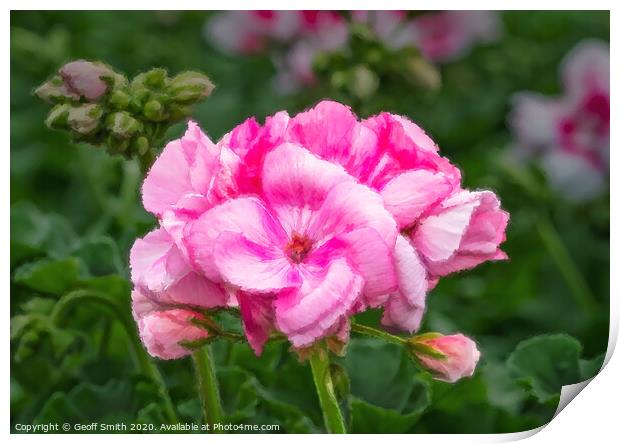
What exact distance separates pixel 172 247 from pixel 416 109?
62 centimetres

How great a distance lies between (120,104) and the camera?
3.81 ft

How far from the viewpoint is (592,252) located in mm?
1645

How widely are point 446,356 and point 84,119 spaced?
389 mm

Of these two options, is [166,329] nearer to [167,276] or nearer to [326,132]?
[167,276]

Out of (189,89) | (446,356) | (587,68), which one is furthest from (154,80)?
(587,68)

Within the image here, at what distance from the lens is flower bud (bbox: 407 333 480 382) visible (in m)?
1.10

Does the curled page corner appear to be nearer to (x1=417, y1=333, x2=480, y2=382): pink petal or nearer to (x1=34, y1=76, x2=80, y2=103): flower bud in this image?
(x1=417, y1=333, x2=480, y2=382): pink petal

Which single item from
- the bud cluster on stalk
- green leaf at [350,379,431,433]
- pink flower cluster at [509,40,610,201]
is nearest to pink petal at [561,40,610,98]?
pink flower cluster at [509,40,610,201]

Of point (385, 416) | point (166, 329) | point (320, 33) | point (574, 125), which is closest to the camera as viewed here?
point (166, 329)

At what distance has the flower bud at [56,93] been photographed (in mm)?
1181

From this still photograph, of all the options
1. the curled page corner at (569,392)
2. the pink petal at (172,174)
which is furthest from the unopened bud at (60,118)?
the curled page corner at (569,392)

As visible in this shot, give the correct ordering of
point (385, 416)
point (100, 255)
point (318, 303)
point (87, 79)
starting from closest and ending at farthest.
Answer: point (318, 303), point (87, 79), point (385, 416), point (100, 255)
